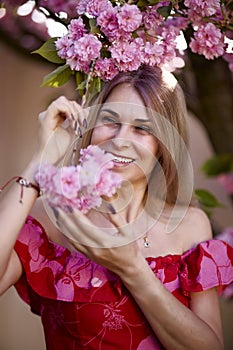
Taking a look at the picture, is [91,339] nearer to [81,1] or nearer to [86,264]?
[86,264]

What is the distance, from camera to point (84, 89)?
5.27ft

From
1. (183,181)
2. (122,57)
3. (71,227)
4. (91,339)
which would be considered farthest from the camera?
(183,181)

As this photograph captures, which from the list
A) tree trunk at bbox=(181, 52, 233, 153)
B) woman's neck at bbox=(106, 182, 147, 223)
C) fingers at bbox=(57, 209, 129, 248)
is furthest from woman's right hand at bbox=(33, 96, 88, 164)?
tree trunk at bbox=(181, 52, 233, 153)

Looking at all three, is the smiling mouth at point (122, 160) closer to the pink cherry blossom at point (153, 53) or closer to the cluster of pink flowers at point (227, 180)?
the pink cherry blossom at point (153, 53)

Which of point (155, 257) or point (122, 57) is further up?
point (122, 57)

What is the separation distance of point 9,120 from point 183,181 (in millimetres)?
2340

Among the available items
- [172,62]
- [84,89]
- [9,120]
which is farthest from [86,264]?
[9,120]

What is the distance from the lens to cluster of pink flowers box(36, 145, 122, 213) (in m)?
1.23

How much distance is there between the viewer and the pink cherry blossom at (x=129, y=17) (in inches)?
57.8

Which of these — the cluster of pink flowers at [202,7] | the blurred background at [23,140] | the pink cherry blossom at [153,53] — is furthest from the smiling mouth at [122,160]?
the blurred background at [23,140]

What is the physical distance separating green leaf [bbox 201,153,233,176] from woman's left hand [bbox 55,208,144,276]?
4.92 ft

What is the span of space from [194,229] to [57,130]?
58 centimetres

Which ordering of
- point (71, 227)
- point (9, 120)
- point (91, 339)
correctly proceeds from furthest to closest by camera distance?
point (9, 120) < point (91, 339) < point (71, 227)

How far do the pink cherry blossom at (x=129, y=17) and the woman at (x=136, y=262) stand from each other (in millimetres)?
198
